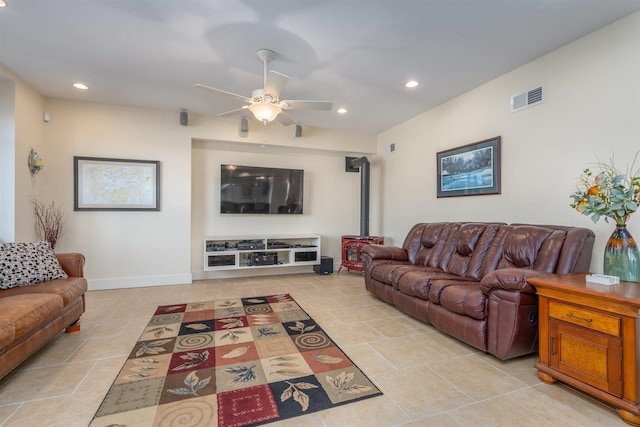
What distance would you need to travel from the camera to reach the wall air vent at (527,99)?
112 inches

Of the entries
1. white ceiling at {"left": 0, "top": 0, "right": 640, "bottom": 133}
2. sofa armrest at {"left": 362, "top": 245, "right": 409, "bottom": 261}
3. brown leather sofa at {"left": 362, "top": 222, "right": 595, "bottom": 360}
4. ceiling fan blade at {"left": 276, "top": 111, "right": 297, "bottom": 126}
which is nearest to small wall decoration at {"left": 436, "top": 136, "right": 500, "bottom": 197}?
brown leather sofa at {"left": 362, "top": 222, "right": 595, "bottom": 360}

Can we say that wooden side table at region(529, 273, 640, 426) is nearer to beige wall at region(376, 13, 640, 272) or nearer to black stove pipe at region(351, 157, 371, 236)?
beige wall at region(376, 13, 640, 272)

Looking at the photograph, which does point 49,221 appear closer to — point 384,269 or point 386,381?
point 384,269

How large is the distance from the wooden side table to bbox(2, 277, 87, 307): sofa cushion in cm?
359

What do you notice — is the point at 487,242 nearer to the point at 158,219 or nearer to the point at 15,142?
the point at 158,219

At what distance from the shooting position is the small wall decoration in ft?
10.8

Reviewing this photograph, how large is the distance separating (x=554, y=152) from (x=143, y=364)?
398cm

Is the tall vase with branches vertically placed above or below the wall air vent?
below

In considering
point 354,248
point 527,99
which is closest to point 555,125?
point 527,99

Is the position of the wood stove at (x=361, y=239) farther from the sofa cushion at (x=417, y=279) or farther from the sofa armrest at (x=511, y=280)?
the sofa armrest at (x=511, y=280)

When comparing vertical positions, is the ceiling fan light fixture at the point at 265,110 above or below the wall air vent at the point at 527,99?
below

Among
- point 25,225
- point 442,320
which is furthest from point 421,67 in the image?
point 25,225

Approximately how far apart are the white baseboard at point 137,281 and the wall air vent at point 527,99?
493cm

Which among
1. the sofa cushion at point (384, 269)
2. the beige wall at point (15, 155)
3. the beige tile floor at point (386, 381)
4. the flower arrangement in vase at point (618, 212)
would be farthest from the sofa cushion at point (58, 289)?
the flower arrangement in vase at point (618, 212)
